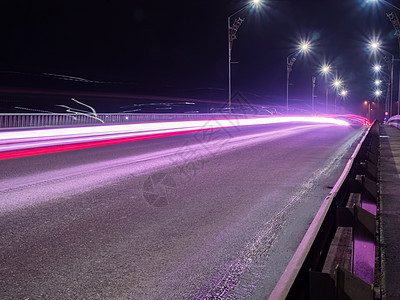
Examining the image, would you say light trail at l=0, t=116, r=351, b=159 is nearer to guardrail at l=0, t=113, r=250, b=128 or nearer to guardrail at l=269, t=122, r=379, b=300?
guardrail at l=0, t=113, r=250, b=128

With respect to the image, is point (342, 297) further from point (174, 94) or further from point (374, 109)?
point (374, 109)

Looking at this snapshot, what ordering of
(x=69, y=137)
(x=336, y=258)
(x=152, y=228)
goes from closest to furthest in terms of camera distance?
(x=336, y=258) → (x=152, y=228) → (x=69, y=137)

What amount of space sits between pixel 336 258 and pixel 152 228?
2.27 meters

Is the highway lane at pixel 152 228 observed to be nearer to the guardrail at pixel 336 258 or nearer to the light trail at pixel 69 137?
A: the guardrail at pixel 336 258

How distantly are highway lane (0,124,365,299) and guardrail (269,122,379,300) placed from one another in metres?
0.57

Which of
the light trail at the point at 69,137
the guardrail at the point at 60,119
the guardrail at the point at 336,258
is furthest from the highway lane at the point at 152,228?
the guardrail at the point at 60,119

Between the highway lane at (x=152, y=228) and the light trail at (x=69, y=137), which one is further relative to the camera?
the light trail at (x=69, y=137)

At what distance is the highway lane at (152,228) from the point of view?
341 cm

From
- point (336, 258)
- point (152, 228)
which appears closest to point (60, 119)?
point (152, 228)

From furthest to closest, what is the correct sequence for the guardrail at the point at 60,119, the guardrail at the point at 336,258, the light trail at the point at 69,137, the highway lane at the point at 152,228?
the guardrail at the point at 60,119, the light trail at the point at 69,137, the highway lane at the point at 152,228, the guardrail at the point at 336,258

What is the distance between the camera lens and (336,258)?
3725 millimetres

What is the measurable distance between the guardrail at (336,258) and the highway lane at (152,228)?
57 cm

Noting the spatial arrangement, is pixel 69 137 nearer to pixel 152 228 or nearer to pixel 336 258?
pixel 152 228

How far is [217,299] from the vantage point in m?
3.15
